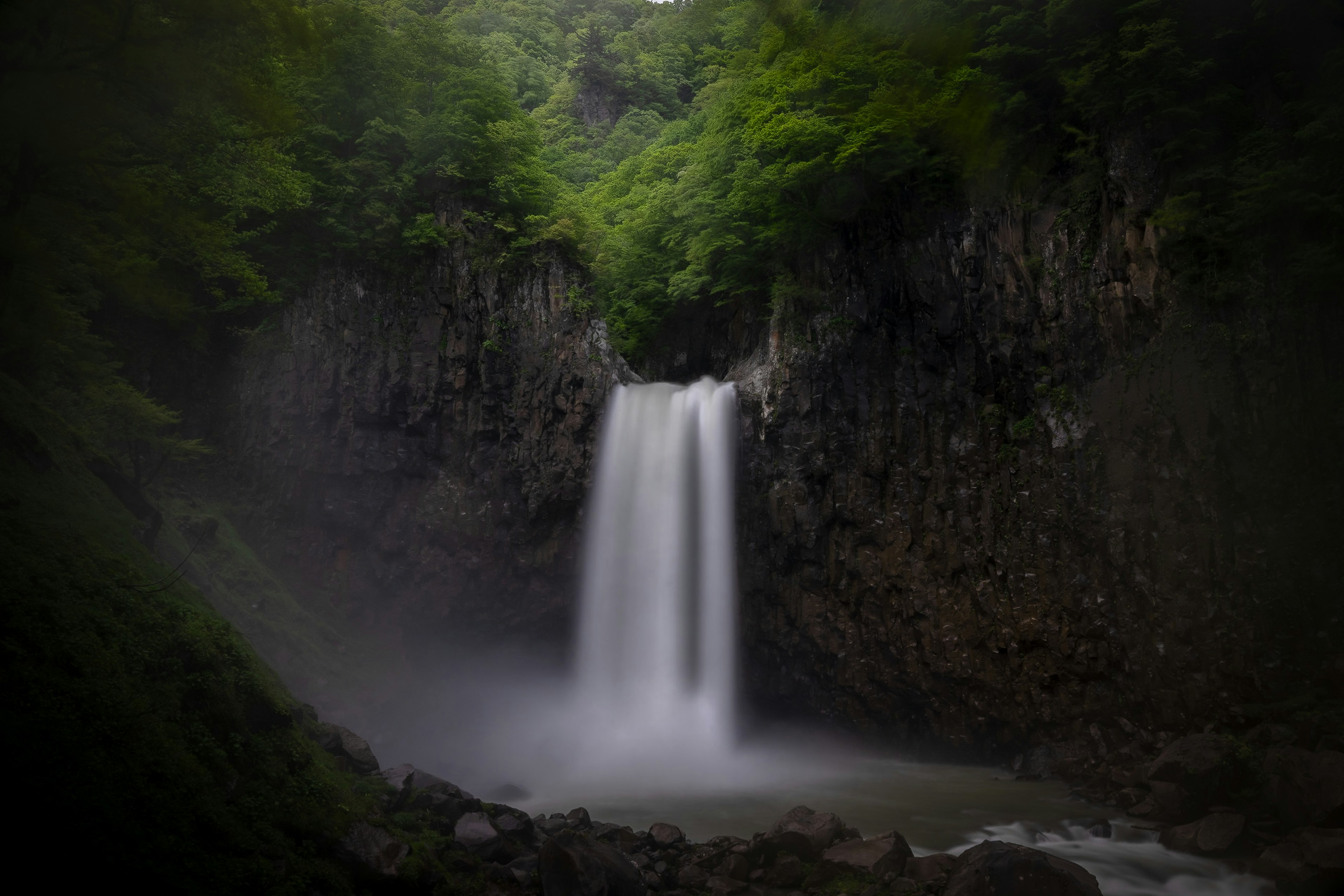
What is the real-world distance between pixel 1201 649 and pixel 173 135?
63.2 feet

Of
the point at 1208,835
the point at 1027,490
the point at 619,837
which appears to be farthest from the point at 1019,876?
the point at 1027,490

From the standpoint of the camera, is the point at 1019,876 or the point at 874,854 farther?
the point at 874,854

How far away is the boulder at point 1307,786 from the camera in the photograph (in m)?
9.58

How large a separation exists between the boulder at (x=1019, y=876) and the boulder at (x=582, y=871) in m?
3.96

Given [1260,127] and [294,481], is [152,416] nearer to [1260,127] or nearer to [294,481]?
[294,481]

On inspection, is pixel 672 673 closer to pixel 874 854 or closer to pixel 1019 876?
pixel 874 854

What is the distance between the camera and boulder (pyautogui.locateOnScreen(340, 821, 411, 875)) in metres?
7.67

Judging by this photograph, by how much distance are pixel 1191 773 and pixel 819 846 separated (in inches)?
247

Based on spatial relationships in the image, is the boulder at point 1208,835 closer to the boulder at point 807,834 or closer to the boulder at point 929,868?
the boulder at point 929,868

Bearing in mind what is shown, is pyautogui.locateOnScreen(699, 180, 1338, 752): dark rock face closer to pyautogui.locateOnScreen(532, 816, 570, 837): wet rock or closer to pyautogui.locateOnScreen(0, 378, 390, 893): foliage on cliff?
pyautogui.locateOnScreen(532, 816, 570, 837): wet rock

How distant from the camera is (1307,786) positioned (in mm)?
9898

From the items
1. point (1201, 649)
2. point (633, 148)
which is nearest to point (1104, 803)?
point (1201, 649)

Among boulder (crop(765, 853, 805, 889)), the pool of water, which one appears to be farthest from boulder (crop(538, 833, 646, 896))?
the pool of water

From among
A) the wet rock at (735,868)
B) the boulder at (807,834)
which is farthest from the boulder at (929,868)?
the wet rock at (735,868)
